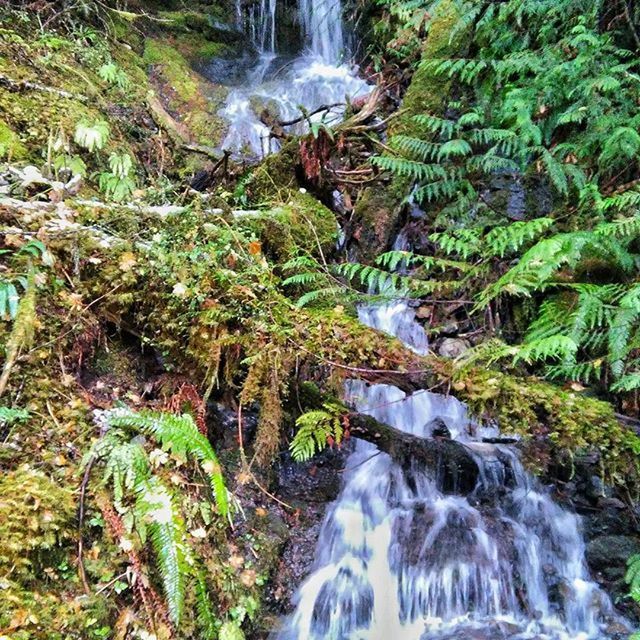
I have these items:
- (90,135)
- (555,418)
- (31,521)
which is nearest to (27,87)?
(90,135)

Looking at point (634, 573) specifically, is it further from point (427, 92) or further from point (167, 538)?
point (427, 92)

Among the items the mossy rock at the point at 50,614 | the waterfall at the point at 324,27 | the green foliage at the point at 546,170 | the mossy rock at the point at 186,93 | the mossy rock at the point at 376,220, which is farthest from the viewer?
the waterfall at the point at 324,27

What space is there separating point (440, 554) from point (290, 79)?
10.2 m

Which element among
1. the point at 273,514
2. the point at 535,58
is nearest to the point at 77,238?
the point at 273,514

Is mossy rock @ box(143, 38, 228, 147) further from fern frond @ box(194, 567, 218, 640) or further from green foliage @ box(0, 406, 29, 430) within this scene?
fern frond @ box(194, 567, 218, 640)

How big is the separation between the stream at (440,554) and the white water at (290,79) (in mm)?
5528

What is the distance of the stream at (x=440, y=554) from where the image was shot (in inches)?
137

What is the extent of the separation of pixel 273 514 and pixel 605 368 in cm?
290

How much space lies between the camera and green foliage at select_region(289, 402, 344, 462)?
8.34 ft

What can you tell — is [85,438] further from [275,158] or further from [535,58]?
[535,58]

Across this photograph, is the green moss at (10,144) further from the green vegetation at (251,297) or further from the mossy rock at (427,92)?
the mossy rock at (427,92)

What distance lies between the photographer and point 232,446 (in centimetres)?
332

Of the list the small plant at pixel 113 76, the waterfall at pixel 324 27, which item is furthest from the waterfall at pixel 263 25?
the small plant at pixel 113 76

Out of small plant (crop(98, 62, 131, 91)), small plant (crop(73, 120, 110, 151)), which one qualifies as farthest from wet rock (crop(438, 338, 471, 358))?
small plant (crop(98, 62, 131, 91))
